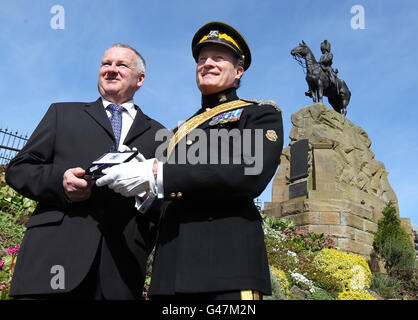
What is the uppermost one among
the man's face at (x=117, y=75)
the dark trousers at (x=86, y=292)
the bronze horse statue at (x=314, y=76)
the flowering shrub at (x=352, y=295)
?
the bronze horse statue at (x=314, y=76)

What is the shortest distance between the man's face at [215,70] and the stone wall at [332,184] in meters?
10.3

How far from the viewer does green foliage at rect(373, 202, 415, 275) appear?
1142cm

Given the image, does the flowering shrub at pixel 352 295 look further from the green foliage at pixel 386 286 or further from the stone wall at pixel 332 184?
the stone wall at pixel 332 184

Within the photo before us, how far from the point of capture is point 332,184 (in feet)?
41.2

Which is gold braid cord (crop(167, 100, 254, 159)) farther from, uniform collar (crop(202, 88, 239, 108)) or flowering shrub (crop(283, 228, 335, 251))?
flowering shrub (crop(283, 228, 335, 251))

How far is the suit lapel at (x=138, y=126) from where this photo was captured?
2.42 m

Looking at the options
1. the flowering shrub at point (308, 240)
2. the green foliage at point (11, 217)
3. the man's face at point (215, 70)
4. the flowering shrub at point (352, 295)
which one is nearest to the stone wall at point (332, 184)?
the flowering shrub at point (308, 240)

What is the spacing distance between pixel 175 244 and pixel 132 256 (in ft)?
1.03

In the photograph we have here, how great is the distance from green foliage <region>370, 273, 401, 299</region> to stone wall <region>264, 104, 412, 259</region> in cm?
149

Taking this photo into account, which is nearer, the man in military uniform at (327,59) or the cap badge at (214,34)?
the cap badge at (214,34)

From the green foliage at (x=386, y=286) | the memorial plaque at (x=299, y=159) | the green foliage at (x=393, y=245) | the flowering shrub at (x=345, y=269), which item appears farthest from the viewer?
the memorial plaque at (x=299, y=159)

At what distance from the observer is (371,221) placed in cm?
1319

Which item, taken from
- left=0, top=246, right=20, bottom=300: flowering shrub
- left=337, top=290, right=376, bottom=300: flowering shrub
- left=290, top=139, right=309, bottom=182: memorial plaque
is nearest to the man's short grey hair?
left=0, top=246, right=20, bottom=300: flowering shrub

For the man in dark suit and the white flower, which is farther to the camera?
the white flower
